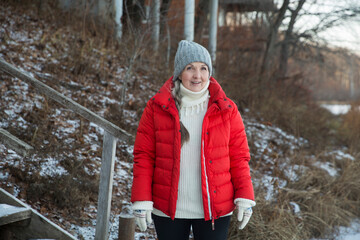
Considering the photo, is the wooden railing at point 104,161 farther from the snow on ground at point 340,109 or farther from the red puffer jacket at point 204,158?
the snow on ground at point 340,109

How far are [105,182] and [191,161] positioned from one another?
1.14m

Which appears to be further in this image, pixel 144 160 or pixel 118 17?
pixel 118 17

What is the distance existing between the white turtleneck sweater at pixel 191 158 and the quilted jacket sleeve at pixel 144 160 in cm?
18

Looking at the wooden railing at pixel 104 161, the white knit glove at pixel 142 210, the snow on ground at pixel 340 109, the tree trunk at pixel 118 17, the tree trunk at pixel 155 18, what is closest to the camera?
the white knit glove at pixel 142 210

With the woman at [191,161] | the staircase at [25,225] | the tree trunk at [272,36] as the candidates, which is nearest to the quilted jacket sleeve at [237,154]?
the woman at [191,161]

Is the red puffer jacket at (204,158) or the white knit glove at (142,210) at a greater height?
the red puffer jacket at (204,158)

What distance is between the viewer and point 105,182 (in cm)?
310

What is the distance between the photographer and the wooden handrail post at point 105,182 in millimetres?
3037

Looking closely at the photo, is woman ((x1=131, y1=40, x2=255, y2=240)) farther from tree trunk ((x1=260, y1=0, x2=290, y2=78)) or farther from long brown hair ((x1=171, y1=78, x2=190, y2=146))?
tree trunk ((x1=260, y1=0, x2=290, y2=78))

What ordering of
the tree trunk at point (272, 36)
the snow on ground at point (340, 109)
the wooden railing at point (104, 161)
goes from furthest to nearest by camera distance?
1. the snow on ground at point (340, 109)
2. the tree trunk at point (272, 36)
3. the wooden railing at point (104, 161)

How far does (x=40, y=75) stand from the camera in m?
6.51

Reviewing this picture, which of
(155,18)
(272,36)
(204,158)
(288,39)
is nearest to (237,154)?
(204,158)

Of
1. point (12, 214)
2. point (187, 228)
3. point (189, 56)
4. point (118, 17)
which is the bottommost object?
point (12, 214)

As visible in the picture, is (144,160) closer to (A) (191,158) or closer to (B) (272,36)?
(A) (191,158)
